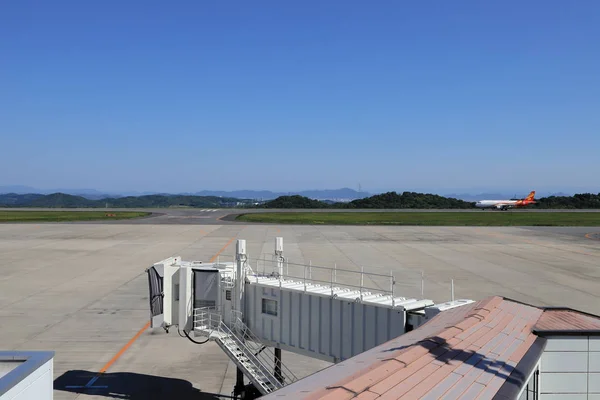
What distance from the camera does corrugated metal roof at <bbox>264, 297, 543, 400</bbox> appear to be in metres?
7.55

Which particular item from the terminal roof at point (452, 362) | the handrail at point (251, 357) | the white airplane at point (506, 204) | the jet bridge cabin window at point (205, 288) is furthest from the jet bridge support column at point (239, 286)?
the white airplane at point (506, 204)

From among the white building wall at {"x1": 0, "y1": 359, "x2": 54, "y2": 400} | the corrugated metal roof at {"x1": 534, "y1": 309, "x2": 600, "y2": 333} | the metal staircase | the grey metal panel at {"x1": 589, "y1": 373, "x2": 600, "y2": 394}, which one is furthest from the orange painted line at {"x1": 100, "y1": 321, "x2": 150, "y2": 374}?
the grey metal panel at {"x1": 589, "y1": 373, "x2": 600, "y2": 394}

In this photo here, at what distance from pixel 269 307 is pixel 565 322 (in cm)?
863

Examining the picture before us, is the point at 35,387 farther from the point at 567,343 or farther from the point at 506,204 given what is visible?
the point at 506,204

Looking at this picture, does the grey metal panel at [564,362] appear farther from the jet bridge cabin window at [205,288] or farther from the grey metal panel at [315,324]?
the jet bridge cabin window at [205,288]

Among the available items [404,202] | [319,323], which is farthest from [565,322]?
[404,202]

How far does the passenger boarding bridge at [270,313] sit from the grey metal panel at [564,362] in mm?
3443

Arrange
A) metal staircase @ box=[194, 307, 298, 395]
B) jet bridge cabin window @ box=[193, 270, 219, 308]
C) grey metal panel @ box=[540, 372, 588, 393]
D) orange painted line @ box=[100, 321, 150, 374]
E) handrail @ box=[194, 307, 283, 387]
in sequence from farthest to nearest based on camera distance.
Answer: orange painted line @ box=[100, 321, 150, 374]
jet bridge cabin window @ box=[193, 270, 219, 308]
handrail @ box=[194, 307, 283, 387]
metal staircase @ box=[194, 307, 298, 395]
grey metal panel @ box=[540, 372, 588, 393]

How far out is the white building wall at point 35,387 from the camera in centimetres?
808

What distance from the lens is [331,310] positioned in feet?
47.5

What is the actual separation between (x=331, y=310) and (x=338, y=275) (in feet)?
83.4

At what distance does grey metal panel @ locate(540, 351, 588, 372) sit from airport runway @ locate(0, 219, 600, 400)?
11.3 metres

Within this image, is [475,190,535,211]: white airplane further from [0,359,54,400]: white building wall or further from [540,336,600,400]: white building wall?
[0,359,54,400]: white building wall

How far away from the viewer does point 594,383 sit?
9727 mm
